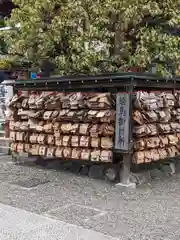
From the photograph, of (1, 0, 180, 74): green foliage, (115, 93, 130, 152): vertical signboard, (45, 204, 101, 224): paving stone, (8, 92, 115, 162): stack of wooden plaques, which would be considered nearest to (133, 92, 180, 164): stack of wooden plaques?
(115, 93, 130, 152): vertical signboard

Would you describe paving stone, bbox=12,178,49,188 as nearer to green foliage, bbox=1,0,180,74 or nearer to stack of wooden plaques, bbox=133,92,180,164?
stack of wooden plaques, bbox=133,92,180,164

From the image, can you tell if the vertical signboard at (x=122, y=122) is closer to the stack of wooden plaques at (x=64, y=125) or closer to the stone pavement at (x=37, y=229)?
the stack of wooden plaques at (x=64, y=125)

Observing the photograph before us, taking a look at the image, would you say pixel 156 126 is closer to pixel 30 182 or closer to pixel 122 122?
pixel 122 122

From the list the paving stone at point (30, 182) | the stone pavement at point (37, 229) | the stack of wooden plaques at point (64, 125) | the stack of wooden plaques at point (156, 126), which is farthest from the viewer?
the paving stone at point (30, 182)

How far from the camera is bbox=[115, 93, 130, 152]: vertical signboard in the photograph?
7289 mm

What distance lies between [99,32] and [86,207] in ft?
14.2

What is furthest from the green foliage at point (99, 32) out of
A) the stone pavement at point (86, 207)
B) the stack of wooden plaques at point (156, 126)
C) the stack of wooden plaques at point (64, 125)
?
the stone pavement at point (86, 207)

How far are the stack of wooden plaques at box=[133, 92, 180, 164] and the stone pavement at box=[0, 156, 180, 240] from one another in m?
0.66

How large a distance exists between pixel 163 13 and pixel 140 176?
12.7 ft

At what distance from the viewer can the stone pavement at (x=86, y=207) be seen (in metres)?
5.08

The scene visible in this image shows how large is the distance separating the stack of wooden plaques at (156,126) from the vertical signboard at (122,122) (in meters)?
0.19

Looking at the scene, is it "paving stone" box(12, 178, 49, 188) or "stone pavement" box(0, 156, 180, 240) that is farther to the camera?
"paving stone" box(12, 178, 49, 188)

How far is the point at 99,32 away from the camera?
883 cm

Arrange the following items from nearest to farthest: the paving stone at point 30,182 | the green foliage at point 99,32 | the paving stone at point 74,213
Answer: the paving stone at point 74,213 < the paving stone at point 30,182 < the green foliage at point 99,32
